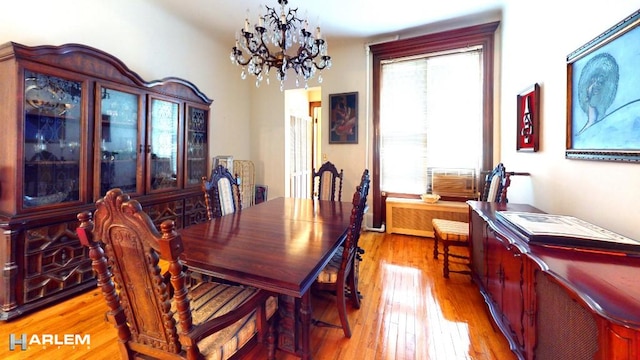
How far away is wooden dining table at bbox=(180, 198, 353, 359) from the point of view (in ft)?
3.63

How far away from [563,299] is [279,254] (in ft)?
3.86

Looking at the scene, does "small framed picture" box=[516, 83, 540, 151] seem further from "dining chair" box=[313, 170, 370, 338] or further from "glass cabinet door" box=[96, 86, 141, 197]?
"glass cabinet door" box=[96, 86, 141, 197]

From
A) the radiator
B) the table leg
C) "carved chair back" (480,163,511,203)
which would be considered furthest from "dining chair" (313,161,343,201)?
the table leg

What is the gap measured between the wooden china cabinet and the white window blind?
3050 mm

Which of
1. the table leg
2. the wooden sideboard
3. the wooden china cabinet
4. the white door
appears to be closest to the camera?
the wooden sideboard

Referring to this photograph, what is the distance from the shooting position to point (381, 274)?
268 centimetres

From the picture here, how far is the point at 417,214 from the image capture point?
3797 mm

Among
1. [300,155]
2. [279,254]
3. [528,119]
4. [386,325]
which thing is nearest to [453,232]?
[386,325]

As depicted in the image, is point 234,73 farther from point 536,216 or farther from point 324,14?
point 536,216

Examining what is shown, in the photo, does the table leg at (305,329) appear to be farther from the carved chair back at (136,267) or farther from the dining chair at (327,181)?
the dining chair at (327,181)

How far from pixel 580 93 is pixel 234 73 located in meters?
4.41

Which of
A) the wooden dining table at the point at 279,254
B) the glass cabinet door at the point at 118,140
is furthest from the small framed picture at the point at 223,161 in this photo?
the wooden dining table at the point at 279,254

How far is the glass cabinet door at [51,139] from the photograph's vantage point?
195 cm

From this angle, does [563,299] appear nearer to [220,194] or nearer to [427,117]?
[220,194]
